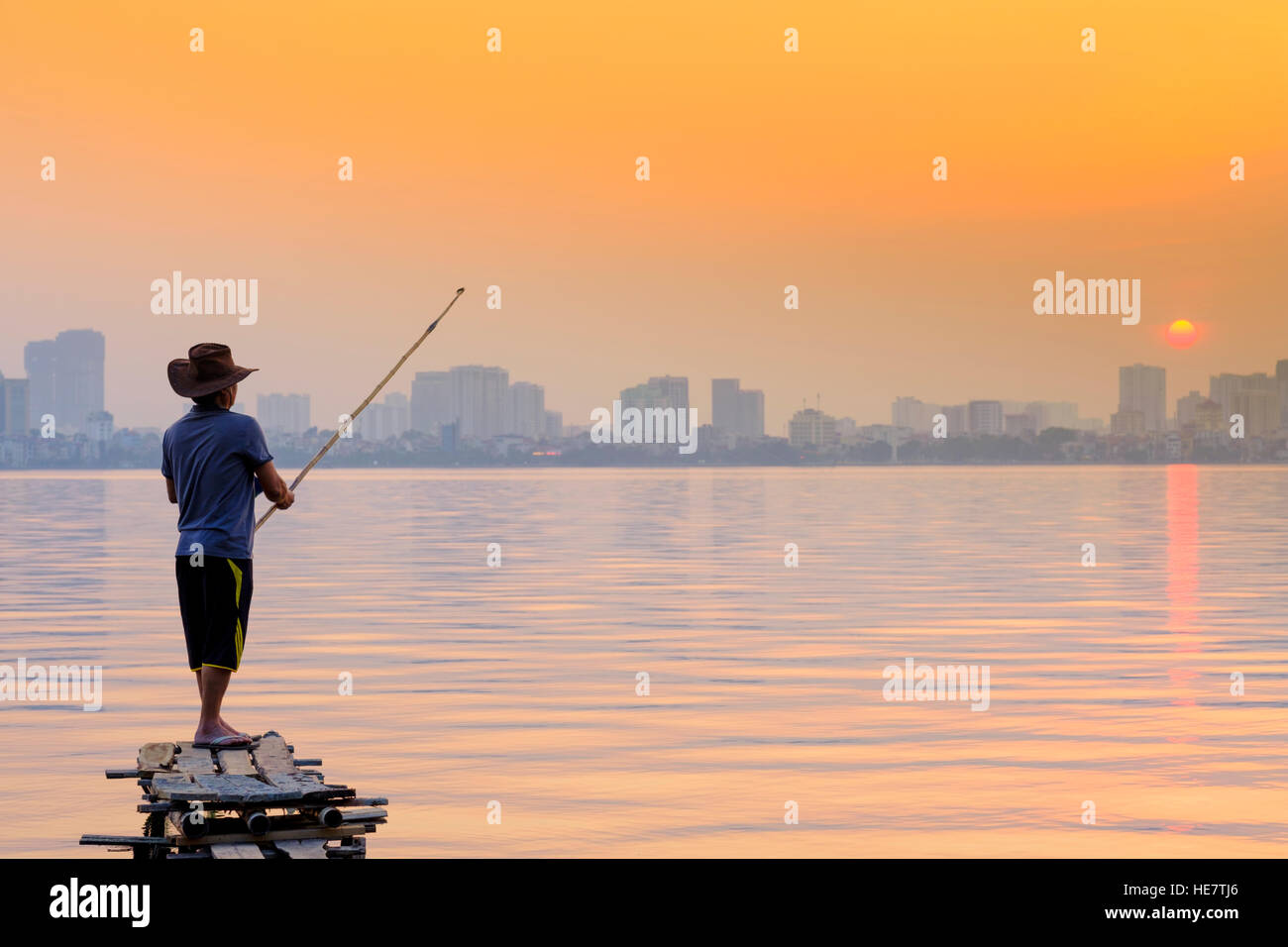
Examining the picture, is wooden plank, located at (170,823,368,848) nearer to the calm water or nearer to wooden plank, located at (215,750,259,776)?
wooden plank, located at (215,750,259,776)

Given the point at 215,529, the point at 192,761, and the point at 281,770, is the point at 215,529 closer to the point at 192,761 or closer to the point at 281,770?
the point at 192,761

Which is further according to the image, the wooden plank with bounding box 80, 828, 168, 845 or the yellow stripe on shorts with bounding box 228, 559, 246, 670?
the yellow stripe on shorts with bounding box 228, 559, 246, 670

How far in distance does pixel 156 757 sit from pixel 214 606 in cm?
95

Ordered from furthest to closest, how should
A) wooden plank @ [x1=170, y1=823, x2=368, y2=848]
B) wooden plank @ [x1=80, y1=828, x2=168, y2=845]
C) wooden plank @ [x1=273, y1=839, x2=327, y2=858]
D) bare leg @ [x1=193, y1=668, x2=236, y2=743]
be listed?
bare leg @ [x1=193, y1=668, x2=236, y2=743], wooden plank @ [x1=80, y1=828, x2=168, y2=845], wooden plank @ [x1=170, y1=823, x2=368, y2=848], wooden plank @ [x1=273, y1=839, x2=327, y2=858]

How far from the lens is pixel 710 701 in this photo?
16172 millimetres

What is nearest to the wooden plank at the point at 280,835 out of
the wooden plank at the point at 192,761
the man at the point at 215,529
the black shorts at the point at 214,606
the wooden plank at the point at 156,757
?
the wooden plank at the point at 192,761

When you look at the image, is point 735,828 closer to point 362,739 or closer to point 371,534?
point 362,739

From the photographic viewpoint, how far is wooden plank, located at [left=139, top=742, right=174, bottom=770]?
9.77 m

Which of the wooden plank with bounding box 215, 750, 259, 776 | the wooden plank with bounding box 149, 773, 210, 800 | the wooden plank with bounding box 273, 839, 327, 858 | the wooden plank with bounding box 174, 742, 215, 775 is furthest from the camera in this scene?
the wooden plank with bounding box 174, 742, 215, 775

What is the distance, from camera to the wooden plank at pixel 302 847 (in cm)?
810

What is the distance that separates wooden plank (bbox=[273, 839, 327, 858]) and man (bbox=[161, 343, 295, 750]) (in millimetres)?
2034

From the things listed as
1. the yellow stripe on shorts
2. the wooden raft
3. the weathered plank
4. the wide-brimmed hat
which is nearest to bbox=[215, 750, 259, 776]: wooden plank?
the weathered plank

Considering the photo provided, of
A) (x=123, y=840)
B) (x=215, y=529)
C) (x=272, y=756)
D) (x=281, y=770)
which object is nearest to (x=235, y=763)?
(x=272, y=756)

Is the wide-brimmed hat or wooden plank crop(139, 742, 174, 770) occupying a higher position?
the wide-brimmed hat
